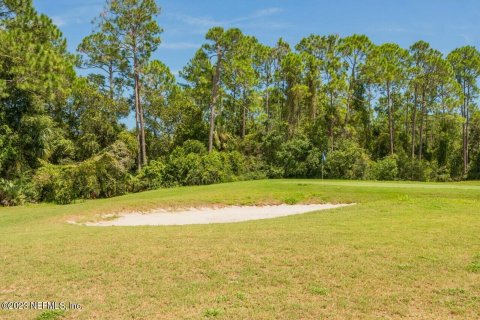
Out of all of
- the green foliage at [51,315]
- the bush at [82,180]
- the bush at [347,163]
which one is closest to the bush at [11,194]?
the bush at [82,180]

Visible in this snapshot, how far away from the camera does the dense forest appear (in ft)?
90.3

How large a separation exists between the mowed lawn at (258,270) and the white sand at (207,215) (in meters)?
3.41

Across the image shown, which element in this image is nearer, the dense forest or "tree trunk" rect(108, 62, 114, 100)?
the dense forest

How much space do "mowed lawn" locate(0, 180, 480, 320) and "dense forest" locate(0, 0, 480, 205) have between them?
18092 mm

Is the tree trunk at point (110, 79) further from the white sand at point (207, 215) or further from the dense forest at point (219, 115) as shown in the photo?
the white sand at point (207, 215)

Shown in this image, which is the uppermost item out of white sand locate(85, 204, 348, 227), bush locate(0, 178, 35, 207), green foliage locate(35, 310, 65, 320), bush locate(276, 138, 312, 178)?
bush locate(276, 138, 312, 178)

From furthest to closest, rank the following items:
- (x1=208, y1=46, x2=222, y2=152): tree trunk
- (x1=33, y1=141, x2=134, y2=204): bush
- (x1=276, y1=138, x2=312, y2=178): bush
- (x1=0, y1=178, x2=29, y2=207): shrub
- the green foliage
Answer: (x1=208, y1=46, x2=222, y2=152): tree trunk, (x1=276, y1=138, x2=312, y2=178): bush, (x1=33, y1=141, x2=134, y2=204): bush, (x1=0, y1=178, x2=29, y2=207): shrub, the green foliage

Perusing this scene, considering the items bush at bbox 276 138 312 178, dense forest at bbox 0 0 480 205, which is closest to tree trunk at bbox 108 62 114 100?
dense forest at bbox 0 0 480 205

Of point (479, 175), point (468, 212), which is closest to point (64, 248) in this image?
point (468, 212)

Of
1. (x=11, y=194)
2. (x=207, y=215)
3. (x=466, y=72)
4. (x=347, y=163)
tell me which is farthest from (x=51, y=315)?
(x=466, y=72)

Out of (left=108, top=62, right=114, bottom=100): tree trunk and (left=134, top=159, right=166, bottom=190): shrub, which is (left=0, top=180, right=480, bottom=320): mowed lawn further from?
(left=108, top=62, right=114, bottom=100): tree trunk

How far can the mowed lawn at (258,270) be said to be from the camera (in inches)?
221

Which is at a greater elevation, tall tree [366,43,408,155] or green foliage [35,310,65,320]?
tall tree [366,43,408,155]

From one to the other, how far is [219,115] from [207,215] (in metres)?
25.2
